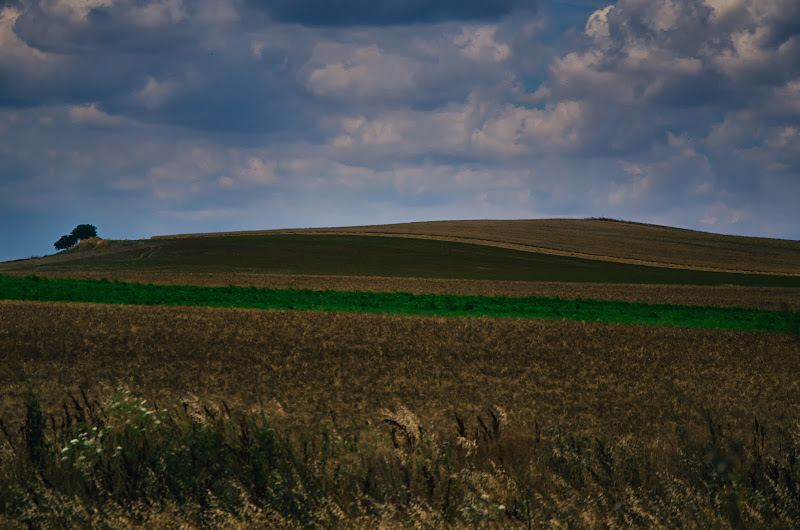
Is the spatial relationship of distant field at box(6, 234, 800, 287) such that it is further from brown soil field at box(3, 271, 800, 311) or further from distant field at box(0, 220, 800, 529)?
distant field at box(0, 220, 800, 529)

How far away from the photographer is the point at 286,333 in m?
20.3

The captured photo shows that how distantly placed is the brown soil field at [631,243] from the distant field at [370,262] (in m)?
7.08

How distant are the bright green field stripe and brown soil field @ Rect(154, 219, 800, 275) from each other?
41.1 metres

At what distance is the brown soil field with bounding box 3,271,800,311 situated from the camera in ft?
127

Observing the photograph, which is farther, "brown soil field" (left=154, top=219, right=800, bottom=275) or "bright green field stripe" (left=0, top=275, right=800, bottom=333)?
"brown soil field" (left=154, top=219, right=800, bottom=275)

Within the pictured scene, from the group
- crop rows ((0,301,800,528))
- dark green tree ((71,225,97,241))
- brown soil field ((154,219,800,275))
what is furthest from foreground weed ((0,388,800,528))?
dark green tree ((71,225,97,241))

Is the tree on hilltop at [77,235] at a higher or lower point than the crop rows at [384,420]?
higher

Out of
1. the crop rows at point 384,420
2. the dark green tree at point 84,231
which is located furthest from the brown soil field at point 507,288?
the dark green tree at point 84,231

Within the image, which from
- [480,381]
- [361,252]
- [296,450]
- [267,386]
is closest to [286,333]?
[267,386]

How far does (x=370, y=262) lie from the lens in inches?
2432

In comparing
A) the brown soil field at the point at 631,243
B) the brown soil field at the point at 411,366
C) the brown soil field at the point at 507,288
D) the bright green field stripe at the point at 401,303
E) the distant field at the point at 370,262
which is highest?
the brown soil field at the point at 631,243

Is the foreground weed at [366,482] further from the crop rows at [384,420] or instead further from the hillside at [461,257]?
the hillside at [461,257]

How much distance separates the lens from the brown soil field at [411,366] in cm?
1242

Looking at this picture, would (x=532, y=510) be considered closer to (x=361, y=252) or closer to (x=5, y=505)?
(x=5, y=505)
